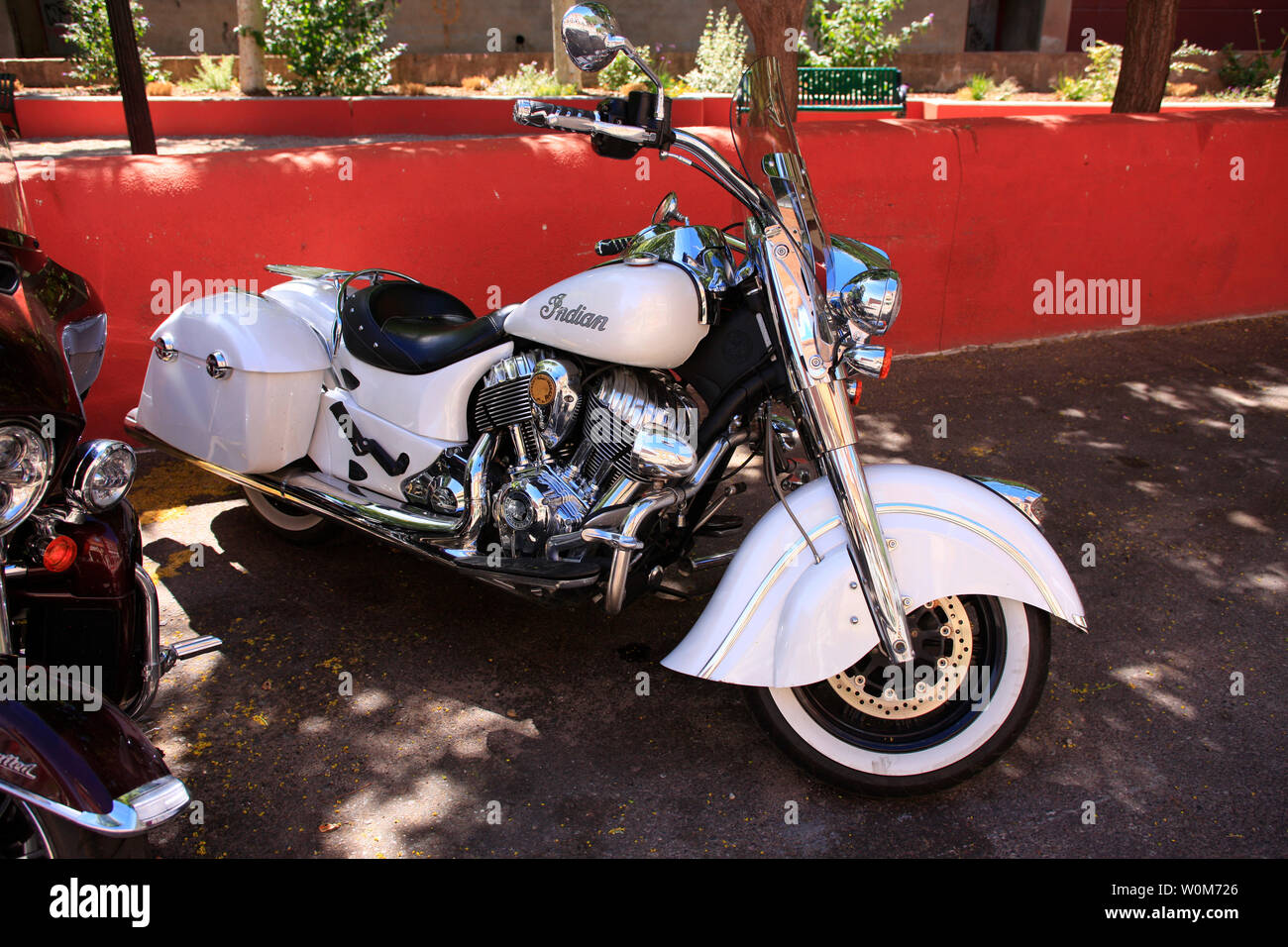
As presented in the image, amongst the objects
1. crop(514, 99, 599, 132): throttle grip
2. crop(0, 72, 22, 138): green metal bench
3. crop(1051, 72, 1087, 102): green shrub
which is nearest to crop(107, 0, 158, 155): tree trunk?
crop(514, 99, 599, 132): throttle grip

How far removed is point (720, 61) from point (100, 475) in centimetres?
1588

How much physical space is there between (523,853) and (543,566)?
835 mm

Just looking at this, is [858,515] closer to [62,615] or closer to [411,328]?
[411,328]

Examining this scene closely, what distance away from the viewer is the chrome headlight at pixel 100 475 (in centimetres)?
229

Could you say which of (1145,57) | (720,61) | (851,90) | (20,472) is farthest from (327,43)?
(20,472)

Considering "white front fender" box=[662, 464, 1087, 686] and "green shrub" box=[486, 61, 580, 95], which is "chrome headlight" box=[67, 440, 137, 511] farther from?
"green shrub" box=[486, 61, 580, 95]

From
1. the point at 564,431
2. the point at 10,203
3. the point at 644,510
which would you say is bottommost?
the point at 644,510

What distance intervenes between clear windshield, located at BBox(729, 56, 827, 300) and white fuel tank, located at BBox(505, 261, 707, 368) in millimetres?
333

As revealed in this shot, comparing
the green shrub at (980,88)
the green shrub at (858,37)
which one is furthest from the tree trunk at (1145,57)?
the green shrub at (980,88)

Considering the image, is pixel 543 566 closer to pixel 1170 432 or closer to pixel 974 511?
pixel 974 511

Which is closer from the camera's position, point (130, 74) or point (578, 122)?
point (578, 122)

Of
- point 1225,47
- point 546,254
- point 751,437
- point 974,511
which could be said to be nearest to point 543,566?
point 751,437

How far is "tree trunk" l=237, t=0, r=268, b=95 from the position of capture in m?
14.7

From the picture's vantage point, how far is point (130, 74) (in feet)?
18.8
